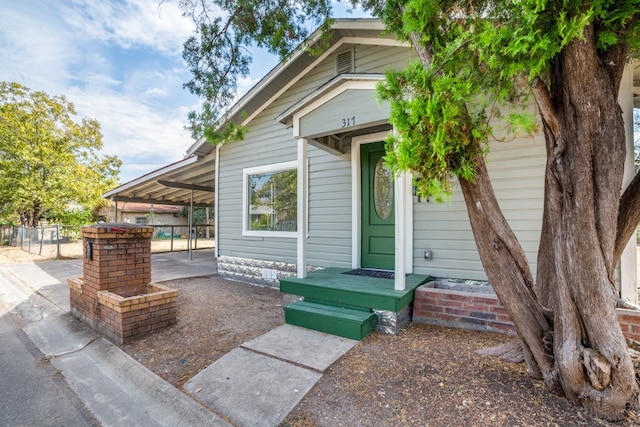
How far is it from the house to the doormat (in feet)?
0.20

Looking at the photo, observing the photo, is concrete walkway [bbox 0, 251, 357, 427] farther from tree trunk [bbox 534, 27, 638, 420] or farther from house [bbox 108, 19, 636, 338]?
tree trunk [bbox 534, 27, 638, 420]

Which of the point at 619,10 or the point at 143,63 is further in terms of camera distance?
the point at 143,63

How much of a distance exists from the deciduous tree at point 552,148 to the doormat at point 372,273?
1.99 metres

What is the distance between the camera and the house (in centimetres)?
336

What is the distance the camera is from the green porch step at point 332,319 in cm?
299

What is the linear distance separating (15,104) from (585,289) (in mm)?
19369

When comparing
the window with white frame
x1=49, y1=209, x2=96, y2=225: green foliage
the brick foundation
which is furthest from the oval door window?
x1=49, y1=209, x2=96, y2=225: green foliage

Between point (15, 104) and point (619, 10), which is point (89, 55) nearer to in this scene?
point (15, 104)

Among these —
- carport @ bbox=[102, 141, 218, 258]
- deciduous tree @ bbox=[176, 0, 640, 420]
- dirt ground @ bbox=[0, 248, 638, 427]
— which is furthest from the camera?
carport @ bbox=[102, 141, 218, 258]

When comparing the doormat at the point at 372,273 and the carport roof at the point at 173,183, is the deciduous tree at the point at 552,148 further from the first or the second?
the carport roof at the point at 173,183

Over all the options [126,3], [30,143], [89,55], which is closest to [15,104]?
[30,143]

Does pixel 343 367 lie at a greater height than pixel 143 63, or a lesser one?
lesser

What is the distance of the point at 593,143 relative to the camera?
5.86 feet

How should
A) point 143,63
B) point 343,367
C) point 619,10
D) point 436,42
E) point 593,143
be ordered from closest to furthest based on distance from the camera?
point 619,10, point 593,143, point 436,42, point 343,367, point 143,63
